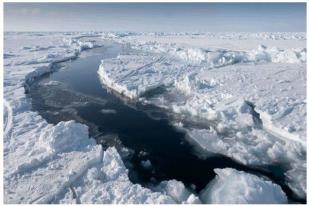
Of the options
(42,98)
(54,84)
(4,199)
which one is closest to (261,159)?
(4,199)

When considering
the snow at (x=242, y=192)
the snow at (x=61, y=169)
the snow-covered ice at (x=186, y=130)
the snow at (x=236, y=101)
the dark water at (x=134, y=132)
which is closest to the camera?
the snow at (x=242, y=192)

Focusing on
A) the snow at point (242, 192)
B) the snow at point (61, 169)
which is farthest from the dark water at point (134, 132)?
the snow at point (61, 169)

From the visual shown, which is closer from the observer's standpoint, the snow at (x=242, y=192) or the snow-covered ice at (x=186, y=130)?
the snow at (x=242, y=192)

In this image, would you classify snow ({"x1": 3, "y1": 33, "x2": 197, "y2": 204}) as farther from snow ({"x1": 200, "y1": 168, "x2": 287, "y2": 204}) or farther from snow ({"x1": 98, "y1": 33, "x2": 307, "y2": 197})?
snow ({"x1": 98, "y1": 33, "x2": 307, "y2": 197})

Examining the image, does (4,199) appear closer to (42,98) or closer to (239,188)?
(239,188)

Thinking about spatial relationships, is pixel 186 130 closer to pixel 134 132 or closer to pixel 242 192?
pixel 134 132

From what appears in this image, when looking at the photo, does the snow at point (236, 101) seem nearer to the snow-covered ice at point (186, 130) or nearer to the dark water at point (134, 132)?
the snow-covered ice at point (186, 130)
